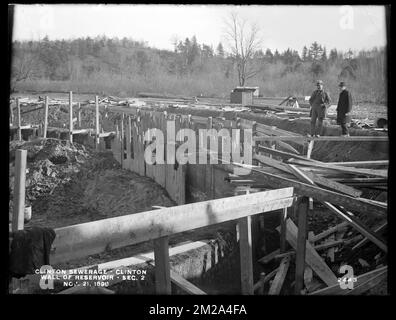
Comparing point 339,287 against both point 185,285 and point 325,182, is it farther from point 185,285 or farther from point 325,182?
point 325,182

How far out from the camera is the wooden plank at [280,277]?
5.50 metres

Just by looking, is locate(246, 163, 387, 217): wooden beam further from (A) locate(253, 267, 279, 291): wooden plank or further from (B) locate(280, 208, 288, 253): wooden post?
(A) locate(253, 267, 279, 291): wooden plank

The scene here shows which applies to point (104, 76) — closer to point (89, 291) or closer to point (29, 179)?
point (29, 179)

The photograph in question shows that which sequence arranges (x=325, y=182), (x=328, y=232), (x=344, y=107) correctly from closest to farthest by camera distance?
(x=325, y=182)
(x=328, y=232)
(x=344, y=107)

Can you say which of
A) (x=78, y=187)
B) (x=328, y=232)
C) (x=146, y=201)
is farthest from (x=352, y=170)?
(x=78, y=187)

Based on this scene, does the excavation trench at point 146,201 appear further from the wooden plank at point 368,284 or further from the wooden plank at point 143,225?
the wooden plank at point 368,284

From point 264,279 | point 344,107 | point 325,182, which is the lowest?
point 264,279

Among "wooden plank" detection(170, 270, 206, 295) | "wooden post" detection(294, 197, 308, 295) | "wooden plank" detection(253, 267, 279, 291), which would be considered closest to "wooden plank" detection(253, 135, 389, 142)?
"wooden plank" detection(253, 267, 279, 291)

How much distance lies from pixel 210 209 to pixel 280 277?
200 cm

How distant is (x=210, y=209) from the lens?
429 centimetres

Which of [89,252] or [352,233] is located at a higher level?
[89,252]
